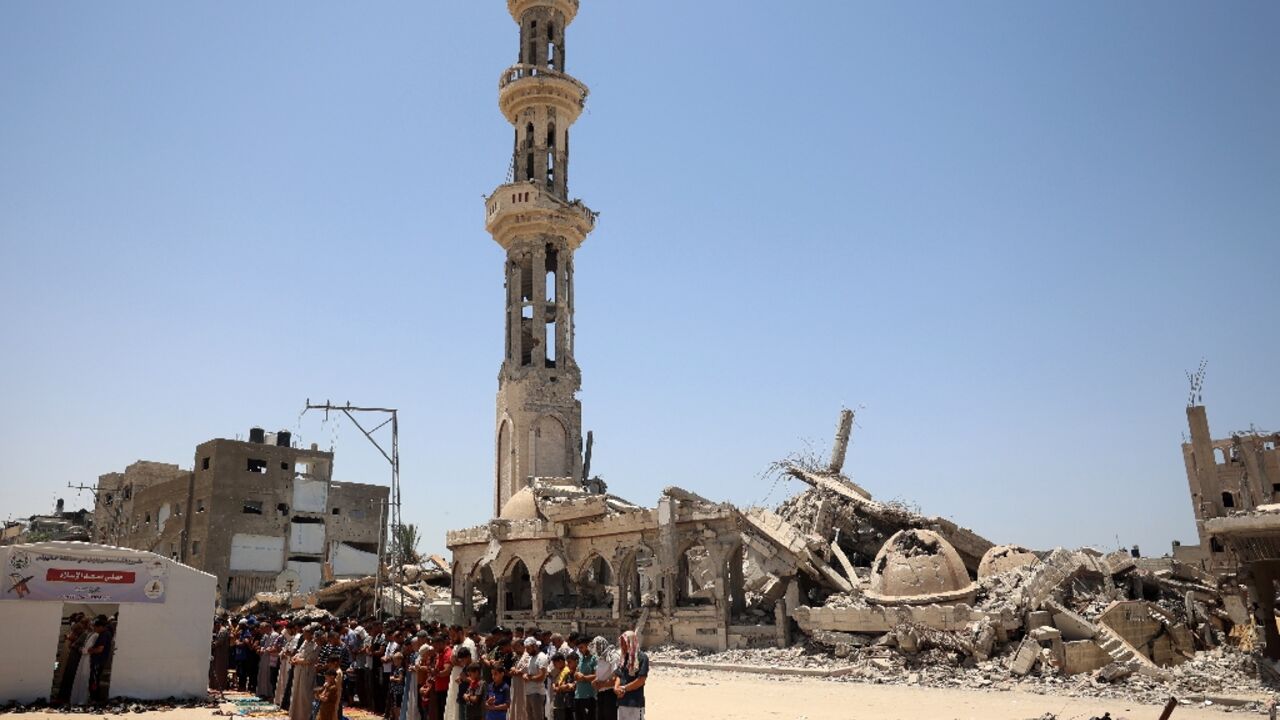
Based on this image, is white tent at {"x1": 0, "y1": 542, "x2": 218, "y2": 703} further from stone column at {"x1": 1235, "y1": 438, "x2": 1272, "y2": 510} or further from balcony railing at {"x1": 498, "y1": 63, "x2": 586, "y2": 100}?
stone column at {"x1": 1235, "y1": 438, "x2": 1272, "y2": 510}

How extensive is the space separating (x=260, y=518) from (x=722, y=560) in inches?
1242

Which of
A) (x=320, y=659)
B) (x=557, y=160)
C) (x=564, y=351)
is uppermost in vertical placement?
(x=557, y=160)

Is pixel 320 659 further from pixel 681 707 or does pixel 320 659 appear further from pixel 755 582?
pixel 755 582

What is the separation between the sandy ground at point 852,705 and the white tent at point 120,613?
38.7 inches

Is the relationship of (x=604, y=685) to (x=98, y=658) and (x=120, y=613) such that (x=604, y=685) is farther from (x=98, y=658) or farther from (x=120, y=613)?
(x=98, y=658)

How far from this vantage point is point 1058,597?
20672 millimetres

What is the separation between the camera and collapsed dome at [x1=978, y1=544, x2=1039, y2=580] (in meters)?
23.8

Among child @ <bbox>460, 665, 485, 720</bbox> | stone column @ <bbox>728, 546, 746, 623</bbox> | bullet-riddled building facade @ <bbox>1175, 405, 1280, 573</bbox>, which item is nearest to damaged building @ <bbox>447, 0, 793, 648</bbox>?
stone column @ <bbox>728, 546, 746, 623</bbox>

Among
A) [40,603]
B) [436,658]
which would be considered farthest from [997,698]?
[40,603]

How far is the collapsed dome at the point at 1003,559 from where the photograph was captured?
23812 mm

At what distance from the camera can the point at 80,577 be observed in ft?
50.3

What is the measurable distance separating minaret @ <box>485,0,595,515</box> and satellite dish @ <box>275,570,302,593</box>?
1534 centimetres

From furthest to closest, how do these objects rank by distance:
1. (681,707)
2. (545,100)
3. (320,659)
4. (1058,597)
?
(545,100), (1058,597), (681,707), (320,659)

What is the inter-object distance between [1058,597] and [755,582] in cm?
858
